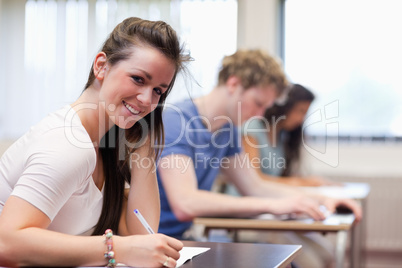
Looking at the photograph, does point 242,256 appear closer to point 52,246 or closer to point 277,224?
point 52,246

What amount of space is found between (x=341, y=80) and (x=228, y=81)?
2.37 metres

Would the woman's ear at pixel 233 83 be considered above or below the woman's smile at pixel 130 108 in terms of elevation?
above

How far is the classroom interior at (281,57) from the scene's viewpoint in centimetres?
432

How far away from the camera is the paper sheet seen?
3.30ft

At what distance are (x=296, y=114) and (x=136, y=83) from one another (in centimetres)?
261

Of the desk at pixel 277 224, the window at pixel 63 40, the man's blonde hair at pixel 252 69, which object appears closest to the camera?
the desk at pixel 277 224

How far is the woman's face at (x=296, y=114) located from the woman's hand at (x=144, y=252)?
109 inches

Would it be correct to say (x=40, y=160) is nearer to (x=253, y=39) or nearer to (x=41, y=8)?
(x=253, y=39)

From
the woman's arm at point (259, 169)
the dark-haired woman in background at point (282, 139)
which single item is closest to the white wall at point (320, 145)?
the dark-haired woman in background at point (282, 139)

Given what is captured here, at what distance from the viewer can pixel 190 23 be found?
458 centimetres

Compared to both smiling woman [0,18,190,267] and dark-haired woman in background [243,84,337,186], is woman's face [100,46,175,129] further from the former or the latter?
dark-haired woman in background [243,84,337,186]

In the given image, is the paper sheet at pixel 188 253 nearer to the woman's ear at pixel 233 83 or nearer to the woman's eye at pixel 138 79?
the woman's eye at pixel 138 79

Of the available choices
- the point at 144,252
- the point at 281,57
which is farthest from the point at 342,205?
the point at 281,57

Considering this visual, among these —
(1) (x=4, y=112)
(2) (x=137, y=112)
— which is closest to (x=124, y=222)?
(2) (x=137, y=112)
